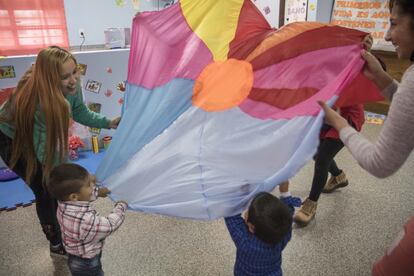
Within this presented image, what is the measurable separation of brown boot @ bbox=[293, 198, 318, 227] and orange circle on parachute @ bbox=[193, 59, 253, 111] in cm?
108

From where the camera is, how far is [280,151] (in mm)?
1157

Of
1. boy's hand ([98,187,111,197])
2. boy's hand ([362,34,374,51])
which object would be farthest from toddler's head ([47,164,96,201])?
boy's hand ([362,34,374,51])

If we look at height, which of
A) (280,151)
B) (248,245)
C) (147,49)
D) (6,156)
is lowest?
(248,245)

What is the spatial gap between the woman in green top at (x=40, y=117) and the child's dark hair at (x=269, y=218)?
873 mm

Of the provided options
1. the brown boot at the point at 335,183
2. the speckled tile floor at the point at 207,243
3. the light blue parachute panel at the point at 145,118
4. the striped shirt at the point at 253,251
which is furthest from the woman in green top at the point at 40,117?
the brown boot at the point at 335,183

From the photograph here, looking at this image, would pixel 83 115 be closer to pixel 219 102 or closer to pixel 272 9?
pixel 219 102

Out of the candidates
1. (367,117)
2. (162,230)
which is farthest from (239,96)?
(367,117)

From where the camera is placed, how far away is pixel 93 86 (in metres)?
3.12

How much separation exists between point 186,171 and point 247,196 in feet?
0.83

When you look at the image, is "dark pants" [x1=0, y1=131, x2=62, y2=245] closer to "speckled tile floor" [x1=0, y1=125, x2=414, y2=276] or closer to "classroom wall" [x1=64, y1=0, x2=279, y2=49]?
"speckled tile floor" [x1=0, y1=125, x2=414, y2=276]

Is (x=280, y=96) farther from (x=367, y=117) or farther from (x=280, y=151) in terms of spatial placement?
(x=367, y=117)

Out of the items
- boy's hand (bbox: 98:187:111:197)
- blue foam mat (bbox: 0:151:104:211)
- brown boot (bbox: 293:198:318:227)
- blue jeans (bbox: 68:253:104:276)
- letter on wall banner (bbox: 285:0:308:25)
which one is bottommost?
blue foam mat (bbox: 0:151:104:211)

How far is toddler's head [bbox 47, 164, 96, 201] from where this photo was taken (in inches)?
47.6

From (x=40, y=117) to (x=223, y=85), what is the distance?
77cm
